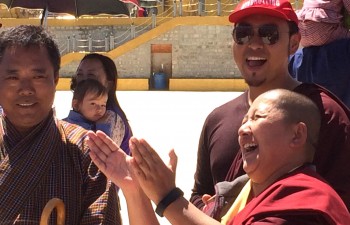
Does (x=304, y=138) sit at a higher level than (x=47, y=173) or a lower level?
higher

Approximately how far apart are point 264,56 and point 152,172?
860mm

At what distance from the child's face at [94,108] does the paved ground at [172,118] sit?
1972mm

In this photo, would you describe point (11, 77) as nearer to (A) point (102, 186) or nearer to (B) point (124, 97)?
(A) point (102, 186)

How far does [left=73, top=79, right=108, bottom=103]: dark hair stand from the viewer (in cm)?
441

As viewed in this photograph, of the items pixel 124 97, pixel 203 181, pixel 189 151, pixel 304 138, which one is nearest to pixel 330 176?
pixel 304 138

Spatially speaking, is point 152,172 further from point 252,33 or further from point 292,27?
point 292,27

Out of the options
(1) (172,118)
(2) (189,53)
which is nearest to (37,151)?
(1) (172,118)

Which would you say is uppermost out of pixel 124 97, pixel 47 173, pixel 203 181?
pixel 47 173

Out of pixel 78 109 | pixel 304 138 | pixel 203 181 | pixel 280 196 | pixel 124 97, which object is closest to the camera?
pixel 280 196

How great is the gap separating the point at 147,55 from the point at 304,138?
23.3 metres

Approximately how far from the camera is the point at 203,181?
9.43 feet

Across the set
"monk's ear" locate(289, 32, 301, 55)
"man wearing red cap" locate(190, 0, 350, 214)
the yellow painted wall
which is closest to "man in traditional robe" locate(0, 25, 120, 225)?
"man wearing red cap" locate(190, 0, 350, 214)

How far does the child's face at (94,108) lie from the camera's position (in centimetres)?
447

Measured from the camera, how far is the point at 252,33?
2633 mm
